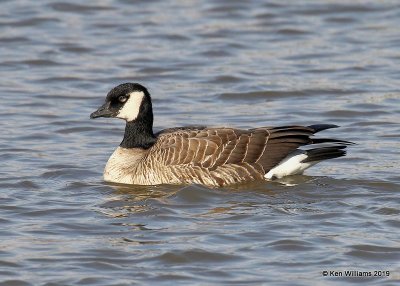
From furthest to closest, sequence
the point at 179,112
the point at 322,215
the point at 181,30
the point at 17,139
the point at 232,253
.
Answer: the point at 181,30 → the point at 179,112 → the point at 17,139 → the point at 322,215 → the point at 232,253

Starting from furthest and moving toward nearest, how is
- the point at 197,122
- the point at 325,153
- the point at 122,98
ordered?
the point at 197,122 → the point at 122,98 → the point at 325,153

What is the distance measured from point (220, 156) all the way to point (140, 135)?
3.78 feet

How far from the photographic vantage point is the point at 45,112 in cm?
1745

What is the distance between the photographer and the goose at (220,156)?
13.6 metres

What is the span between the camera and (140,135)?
14.1 m

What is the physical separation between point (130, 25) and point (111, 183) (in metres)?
9.21

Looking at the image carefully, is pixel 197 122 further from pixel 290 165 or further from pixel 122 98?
pixel 290 165

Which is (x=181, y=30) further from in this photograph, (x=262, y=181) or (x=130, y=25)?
(x=262, y=181)

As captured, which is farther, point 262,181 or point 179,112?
point 179,112

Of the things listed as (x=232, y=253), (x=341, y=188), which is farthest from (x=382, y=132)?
(x=232, y=253)
